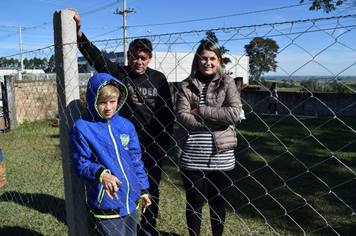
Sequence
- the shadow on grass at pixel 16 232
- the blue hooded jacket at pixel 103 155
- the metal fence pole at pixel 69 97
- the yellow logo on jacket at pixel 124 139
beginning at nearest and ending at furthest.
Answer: the blue hooded jacket at pixel 103 155, the yellow logo on jacket at pixel 124 139, the metal fence pole at pixel 69 97, the shadow on grass at pixel 16 232

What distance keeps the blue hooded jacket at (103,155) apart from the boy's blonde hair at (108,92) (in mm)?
31

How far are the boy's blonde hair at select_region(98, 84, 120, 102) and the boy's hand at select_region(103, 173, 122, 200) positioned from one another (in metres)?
0.49

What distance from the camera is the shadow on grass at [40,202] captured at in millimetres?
3359

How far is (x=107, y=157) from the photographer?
1.88 m

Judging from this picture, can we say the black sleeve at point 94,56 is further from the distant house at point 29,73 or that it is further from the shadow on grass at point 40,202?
the shadow on grass at point 40,202

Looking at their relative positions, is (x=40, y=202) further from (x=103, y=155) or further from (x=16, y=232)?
(x=103, y=155)

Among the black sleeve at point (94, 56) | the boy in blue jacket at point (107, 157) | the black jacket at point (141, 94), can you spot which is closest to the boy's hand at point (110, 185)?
the boy in blue jacket at point (107, 157)

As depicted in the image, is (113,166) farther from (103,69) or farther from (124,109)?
(103,69)

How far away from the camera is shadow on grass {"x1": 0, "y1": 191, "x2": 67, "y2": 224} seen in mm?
3359

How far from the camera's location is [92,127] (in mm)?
1912

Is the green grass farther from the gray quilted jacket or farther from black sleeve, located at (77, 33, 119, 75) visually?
black sleeve, located at (77, 33, 119, 75)

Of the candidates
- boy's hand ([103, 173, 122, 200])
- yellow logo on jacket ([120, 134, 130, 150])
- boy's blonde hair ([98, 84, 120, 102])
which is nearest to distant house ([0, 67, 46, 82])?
boy's blonde hair ([98, 84, 120, 102])

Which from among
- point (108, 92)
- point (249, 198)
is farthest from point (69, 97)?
point (249, 198)

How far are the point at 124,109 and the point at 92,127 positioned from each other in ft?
1.60
